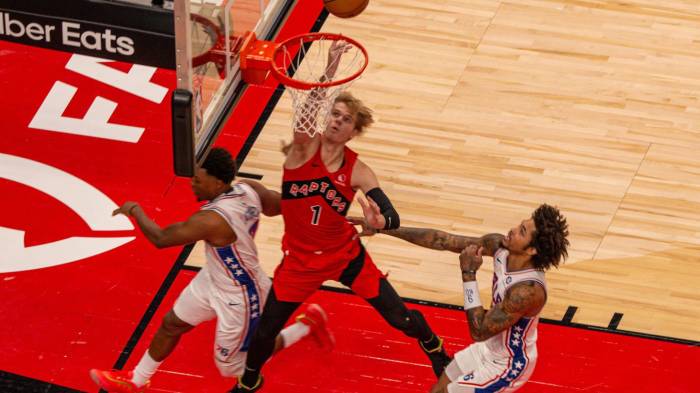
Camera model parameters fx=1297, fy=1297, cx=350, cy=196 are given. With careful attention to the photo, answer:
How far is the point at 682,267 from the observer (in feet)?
28.0

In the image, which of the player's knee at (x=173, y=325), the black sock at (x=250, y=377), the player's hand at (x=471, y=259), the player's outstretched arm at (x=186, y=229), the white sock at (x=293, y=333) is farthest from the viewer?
the white sock at (x=293, y=333)

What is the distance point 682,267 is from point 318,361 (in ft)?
8.47

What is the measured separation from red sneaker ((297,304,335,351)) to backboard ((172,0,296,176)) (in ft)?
3.65

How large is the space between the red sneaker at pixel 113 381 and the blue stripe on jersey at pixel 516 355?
78.2 inches

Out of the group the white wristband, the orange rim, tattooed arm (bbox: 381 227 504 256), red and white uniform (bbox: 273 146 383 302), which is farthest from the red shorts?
the orange rim

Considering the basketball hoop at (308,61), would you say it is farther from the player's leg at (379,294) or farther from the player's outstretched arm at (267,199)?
the player's leg at (379,294)

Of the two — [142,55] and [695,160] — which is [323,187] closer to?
[142,55]

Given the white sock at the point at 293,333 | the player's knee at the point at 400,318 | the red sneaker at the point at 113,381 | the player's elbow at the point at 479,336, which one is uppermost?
the player's elbow at the point at 479,336

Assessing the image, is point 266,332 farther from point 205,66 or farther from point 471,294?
point 205,66

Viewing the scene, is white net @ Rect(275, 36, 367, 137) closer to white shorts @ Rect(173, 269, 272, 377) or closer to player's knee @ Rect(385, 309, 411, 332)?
white shorts @ Rect(173, 269, 272, 377)

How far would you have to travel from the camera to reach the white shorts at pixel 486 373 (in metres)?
6.67

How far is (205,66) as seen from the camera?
7.35m

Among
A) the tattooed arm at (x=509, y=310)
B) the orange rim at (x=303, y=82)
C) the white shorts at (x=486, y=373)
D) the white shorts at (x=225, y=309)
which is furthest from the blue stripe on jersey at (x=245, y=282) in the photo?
the tattooed arm at (x=509, y=310)

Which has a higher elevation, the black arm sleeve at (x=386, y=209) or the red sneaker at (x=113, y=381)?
the black arm sleeve at (x=386, y=209)
